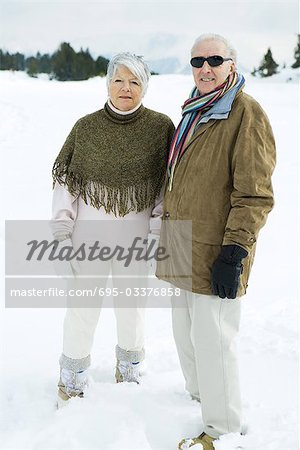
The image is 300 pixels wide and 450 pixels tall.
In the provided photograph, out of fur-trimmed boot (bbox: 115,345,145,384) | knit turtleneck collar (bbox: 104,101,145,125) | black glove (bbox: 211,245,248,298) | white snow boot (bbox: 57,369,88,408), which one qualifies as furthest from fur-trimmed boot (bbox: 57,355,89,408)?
knit turtleneck collar (bbox: 104,101,145,125)

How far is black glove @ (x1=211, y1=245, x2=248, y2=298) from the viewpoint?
1.93 metres

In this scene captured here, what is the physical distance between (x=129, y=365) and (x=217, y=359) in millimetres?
722

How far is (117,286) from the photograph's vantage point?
2.56m

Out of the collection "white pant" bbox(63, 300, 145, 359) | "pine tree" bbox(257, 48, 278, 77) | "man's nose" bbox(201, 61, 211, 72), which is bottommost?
"white pant" bbox(63, 300, 145, 359)

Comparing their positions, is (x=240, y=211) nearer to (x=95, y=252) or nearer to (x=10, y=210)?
(x=95, y=252)

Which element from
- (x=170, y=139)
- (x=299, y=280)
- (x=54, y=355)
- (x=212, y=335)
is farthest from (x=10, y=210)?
(x=212, y=335)

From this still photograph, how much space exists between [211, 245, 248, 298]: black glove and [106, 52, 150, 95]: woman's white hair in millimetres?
896

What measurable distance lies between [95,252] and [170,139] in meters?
0.65

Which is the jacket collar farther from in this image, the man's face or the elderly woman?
the elderly woman

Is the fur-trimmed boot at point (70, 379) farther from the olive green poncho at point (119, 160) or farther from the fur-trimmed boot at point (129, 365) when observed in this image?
the olive green poncho at point (119, 160)

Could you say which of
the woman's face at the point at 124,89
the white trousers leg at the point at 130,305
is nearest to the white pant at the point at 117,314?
the white trousers leg at the point at 130,305

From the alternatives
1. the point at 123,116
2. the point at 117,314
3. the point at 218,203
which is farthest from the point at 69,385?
the point at 123,116

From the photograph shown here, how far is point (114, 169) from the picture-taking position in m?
2.37

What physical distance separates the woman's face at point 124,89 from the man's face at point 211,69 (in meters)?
0.34
